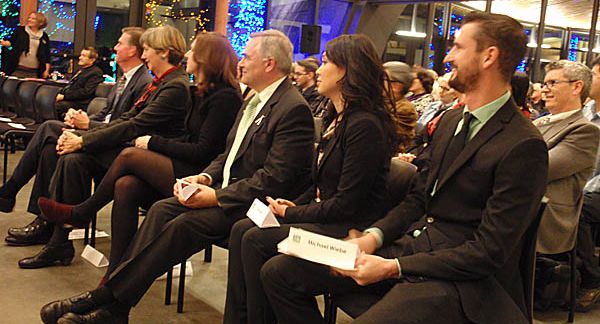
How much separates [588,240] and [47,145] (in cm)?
322

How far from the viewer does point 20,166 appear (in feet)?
13.9

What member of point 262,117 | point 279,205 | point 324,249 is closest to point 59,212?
point 262,117

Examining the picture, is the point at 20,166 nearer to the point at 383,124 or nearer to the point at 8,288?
the point at 8,288

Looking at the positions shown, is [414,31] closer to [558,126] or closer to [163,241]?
[558,126]

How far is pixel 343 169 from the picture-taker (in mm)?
2457

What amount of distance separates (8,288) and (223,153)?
1.25 metres

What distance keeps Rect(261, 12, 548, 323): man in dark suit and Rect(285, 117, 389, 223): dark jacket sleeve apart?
0.93 ft

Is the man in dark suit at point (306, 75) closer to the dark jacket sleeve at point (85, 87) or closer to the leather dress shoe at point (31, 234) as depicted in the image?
the dark jacket sleeve at point (85, 87)

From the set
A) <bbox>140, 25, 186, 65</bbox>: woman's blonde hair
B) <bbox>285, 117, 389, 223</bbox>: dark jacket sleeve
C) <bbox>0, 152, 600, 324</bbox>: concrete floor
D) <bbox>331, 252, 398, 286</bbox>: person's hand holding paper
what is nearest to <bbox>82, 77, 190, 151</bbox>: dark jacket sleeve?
<bbox>140, 25, 186, 65</bbox>: woman's blonde hair

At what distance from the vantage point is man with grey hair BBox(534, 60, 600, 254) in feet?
10.9

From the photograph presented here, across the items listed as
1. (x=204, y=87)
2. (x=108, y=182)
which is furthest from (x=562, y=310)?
(x=108, y=182)

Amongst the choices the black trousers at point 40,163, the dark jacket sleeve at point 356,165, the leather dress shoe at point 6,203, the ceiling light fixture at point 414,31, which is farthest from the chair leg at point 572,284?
the ceiling light fixture at point 414,31

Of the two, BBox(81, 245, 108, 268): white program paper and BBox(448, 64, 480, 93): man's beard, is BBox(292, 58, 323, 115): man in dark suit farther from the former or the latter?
BBox(448, 64, 480, 93): man's beard

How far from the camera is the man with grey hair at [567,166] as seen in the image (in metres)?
3.31
